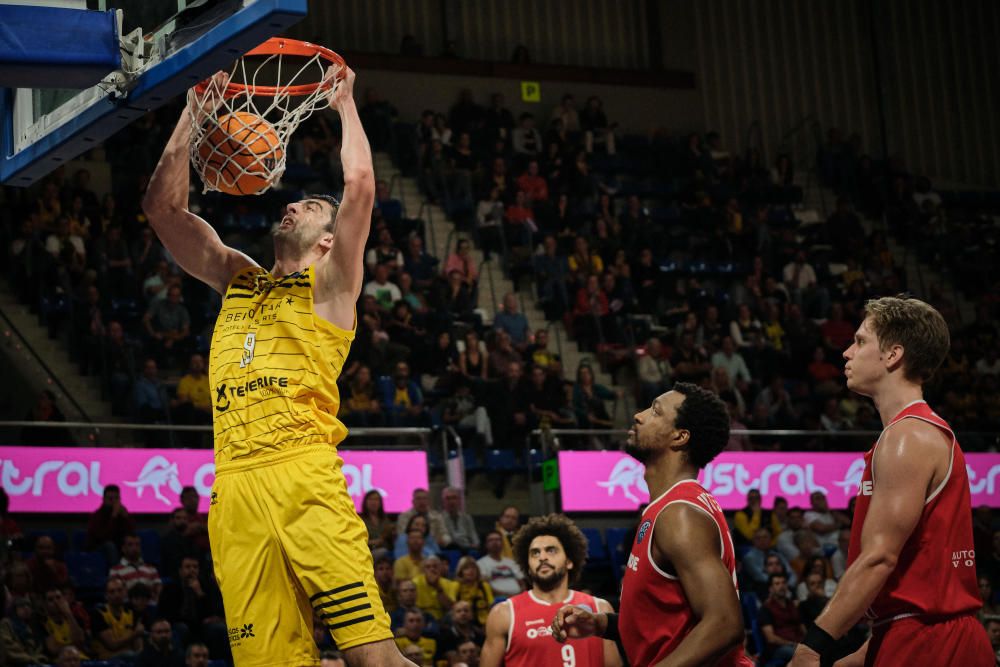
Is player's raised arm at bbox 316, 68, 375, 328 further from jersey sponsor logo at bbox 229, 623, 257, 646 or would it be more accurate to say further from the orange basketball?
jersey sponsor logo at bbox 229, 623, 257, 646

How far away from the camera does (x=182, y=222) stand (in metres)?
4.87

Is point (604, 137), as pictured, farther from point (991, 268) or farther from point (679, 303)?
point (991, 268)

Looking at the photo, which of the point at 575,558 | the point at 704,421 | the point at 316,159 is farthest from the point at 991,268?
the point at 704,421

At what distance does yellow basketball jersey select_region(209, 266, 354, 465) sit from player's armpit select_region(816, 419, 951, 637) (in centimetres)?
178

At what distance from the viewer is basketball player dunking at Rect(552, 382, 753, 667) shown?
3.87m

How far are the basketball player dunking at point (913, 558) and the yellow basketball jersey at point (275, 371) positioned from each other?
179cm

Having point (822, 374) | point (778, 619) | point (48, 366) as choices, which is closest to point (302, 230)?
point (778, 619)

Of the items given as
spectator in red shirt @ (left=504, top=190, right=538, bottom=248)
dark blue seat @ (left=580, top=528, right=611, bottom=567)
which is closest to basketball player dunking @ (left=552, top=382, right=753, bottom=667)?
dark blue seat @ (left=580, top=528, right=611, bottom=567)

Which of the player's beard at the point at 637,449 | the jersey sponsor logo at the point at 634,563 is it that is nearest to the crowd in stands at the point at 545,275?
the player's beard at the point at 637,449

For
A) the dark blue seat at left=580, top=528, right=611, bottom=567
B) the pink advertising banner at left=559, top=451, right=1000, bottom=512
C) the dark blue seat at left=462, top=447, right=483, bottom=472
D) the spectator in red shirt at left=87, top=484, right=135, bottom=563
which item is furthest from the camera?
the dark blue seat at left=462, top=447, right=483, bottom=472

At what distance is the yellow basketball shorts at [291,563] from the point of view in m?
4.24

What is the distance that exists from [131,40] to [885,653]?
3124 mm

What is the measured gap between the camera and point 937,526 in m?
3.94

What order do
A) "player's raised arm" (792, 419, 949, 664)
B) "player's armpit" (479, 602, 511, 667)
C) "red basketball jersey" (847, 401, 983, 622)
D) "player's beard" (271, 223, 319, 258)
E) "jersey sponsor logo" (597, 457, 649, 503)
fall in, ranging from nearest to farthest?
"player's raised arm" (792, 419, 949, 664) < "red basketball jersey" (847, 401, 983, 622) < "player's beard" (271, 223, 319, 258) < "player's armpit" (479, 602, 511, 667) < "jersey sponsor logo" (597, 457, 649, 503)
